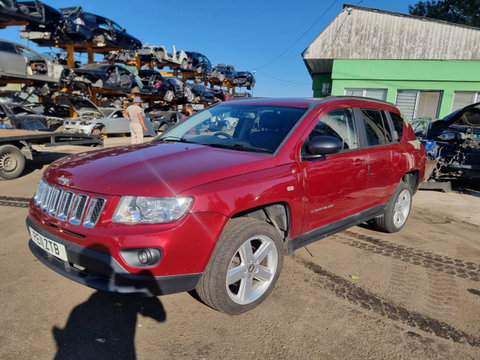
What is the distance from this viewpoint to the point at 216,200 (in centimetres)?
216

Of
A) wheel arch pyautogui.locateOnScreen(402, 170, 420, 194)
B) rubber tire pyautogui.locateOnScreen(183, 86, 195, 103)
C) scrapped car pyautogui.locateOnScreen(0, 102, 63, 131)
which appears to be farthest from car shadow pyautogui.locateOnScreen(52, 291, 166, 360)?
rubber tire pyautogui.locateOnScreen(183, 86, 195, 103)

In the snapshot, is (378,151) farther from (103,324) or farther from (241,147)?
(103,324)

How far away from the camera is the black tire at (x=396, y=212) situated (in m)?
4.12

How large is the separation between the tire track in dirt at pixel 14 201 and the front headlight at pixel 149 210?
4008mm

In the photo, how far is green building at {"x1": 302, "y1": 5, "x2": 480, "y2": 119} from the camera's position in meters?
16.2

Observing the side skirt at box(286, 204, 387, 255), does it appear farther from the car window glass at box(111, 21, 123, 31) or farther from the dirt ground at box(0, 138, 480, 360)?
the car window glass at box(111, 21, 123, 31)

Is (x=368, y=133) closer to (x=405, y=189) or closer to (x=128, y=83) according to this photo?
(x=405, y=189)

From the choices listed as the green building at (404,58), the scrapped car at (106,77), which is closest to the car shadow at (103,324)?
the scrapped car at (106,77)

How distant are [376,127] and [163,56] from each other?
794 inches

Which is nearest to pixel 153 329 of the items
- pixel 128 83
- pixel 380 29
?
pixel 128 83

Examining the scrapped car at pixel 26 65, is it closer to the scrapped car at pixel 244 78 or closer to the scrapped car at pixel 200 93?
the scrapped car at pixel 200 93

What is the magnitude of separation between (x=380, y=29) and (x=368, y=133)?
16.4 meters

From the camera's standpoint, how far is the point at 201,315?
2.50 meters

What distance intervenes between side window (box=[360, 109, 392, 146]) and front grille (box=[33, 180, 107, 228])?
287 centimetres
